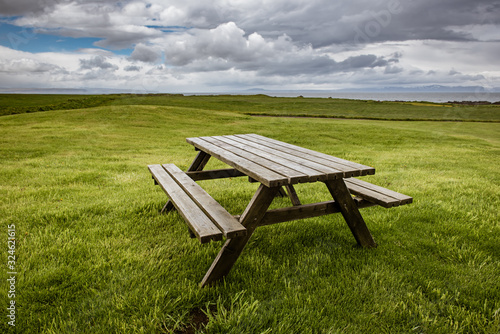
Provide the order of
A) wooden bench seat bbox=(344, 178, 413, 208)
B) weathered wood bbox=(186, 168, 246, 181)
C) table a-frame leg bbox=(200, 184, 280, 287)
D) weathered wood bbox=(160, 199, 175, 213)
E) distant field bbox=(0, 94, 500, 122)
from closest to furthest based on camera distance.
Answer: table a-frame leg bbox=(200, 184, 280, 287) → wooden bench seat bbox=(344, 178, 413, 208) → weathered wood bbox=(160, 199, 175, 213) → weathered wood bbox=(186, 168, 246, 181) → distant field bbox=(0, 94, 500, 122)

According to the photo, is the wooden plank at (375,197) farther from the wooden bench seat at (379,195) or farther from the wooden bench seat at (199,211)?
the wooden bench seat at (199,211)

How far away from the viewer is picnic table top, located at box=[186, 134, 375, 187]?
236 cm

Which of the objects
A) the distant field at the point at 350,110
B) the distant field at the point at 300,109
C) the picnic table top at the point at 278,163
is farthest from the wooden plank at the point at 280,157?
the distant field at the point at 350,110

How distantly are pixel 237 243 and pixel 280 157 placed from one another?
1126 mm

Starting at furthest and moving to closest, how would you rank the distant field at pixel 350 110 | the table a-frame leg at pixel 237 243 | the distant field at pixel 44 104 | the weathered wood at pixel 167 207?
1. the distant field at pixel 350 110
2. the distant field at pixel 44 104
3. the weathered wood at pixel 167 207
4. the table a-frame leg at pixel 237 243

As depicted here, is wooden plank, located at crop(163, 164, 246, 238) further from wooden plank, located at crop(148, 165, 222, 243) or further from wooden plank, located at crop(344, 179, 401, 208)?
wooden plank, located at crop(344, 179, 401, 208)

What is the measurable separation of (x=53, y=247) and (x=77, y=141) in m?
9.29

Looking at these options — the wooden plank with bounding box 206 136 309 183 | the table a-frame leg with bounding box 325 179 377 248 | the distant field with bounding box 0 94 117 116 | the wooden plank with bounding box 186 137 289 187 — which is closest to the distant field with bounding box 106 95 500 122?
the distant field with bounding box 0 94 117 116

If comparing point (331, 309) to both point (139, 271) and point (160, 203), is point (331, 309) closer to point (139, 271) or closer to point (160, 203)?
point (139, 271)

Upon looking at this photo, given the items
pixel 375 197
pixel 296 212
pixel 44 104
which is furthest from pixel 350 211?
pixel 44 104

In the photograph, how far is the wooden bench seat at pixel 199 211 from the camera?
2.08 meters

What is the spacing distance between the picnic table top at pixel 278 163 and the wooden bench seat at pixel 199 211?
41 cm

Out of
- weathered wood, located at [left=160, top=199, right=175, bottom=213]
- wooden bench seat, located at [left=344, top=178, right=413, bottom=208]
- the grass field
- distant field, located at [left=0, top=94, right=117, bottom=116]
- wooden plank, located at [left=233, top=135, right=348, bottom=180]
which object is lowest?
the grass field

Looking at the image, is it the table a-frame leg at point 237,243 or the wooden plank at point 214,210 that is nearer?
the wooden plank at point 214,210
